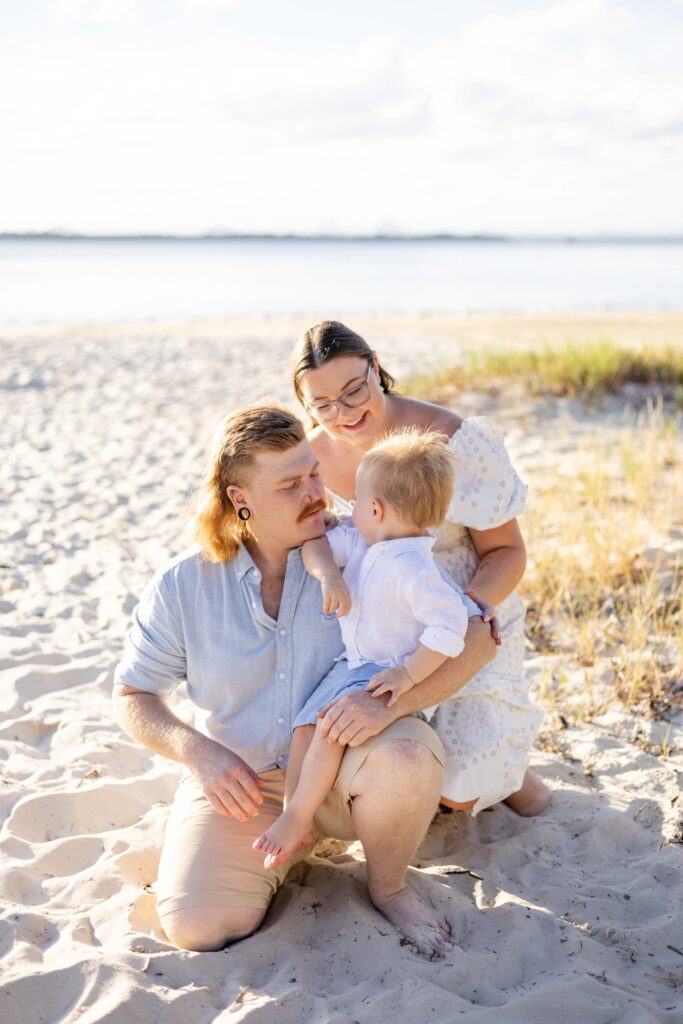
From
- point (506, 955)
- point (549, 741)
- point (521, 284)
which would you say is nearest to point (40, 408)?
point (549, 741)

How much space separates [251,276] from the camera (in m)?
41.3

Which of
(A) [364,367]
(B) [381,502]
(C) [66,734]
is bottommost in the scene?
(C) [66,734]

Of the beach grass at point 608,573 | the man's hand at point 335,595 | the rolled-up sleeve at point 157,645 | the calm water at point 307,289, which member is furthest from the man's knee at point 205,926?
the calm water at point 307,289

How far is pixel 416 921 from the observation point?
8.84 feet

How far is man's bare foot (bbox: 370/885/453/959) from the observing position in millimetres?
2621

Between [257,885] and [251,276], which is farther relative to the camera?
[251,276]

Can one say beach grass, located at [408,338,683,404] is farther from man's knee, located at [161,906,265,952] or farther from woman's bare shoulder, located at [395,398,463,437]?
man's knee, located at [161,906,265,952]

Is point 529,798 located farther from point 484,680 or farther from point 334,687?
point 334,687

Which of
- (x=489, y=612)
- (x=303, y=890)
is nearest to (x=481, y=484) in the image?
(x=489, y=612)

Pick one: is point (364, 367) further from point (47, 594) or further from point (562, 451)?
point (562, 451)

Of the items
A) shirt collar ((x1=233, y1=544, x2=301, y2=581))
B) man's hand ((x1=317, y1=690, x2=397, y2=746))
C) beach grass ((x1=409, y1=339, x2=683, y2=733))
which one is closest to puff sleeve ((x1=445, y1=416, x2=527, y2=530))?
shirt collar ((x1=233, y1=544, x2=301, y2=581))

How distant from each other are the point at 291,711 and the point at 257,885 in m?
0.49

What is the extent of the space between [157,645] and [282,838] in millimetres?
687

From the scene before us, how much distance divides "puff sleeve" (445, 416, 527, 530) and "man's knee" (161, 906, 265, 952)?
137 cm
